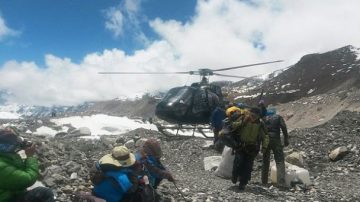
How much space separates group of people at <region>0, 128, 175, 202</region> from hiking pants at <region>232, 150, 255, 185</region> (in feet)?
12.6

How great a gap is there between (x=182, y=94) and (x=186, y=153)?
4102 millimetres

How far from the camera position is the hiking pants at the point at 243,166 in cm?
945

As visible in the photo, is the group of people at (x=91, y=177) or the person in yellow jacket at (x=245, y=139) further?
the person in yellow jacket at (x=245, y=139)

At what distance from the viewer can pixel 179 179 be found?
420 inches

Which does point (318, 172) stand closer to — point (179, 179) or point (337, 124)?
point (179, 179)

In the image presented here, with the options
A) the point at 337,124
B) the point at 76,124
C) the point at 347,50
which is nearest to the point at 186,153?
the point at 337,124

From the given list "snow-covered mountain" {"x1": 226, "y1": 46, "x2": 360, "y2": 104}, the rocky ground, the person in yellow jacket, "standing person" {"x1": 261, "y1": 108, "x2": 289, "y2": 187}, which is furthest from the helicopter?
"snow-covered mountain" {"x1": 226, "y1": 46, "x2": 360, "y2": 104}

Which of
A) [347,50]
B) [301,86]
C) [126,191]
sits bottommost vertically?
[126,191]

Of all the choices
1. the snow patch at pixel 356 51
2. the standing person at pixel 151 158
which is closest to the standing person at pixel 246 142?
the standing person at pixel 151 158

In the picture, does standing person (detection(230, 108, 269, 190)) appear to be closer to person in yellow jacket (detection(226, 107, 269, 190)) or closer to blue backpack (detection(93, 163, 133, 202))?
person in yellow jacket (detection(226, 107, 269, 190))

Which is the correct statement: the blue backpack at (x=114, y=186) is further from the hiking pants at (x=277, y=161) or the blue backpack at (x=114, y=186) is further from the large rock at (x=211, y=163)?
the large rock at (x=211, y=163)

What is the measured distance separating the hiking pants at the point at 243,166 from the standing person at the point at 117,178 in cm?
410

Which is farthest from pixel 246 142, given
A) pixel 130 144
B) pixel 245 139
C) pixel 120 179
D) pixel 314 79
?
pixel 314 79

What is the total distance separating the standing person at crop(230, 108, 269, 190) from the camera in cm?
949
